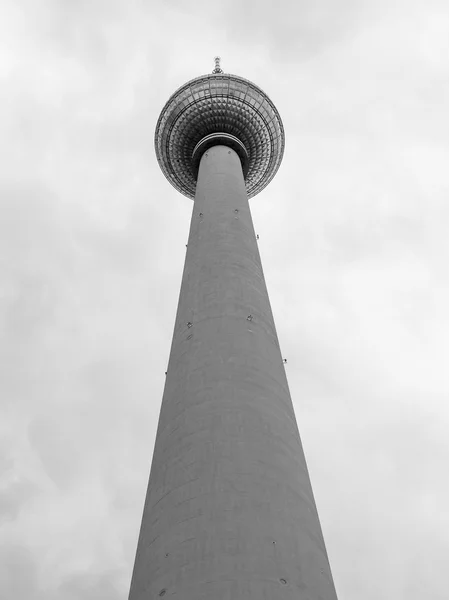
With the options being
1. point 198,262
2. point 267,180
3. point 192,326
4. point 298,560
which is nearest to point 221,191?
point 198,262

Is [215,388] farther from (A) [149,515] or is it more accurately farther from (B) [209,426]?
(A) [149,515]

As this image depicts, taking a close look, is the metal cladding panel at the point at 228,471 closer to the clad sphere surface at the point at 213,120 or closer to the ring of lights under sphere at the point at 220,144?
the ring of lights under sphere at the point at 220,144

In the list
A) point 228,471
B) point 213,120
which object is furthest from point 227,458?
point 213,120

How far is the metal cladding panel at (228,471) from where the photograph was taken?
40.8ft

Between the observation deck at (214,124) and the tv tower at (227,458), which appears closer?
the tv tower at (227,458)

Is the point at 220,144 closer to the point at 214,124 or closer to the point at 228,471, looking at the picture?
the point at 214,124

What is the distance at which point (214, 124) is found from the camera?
3716 cm

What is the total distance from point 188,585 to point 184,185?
108 ft

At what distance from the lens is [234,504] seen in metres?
13.6

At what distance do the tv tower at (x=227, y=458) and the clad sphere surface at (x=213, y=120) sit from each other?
41.1 ft

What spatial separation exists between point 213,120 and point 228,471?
1089 inches

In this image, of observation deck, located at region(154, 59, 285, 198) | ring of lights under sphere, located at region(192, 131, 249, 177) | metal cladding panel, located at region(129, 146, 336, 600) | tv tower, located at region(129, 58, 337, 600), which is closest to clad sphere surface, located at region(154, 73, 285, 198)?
observation deck, located at region(154, 59, 285, 198)

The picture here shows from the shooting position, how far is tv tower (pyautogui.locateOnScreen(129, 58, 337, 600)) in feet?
41.0

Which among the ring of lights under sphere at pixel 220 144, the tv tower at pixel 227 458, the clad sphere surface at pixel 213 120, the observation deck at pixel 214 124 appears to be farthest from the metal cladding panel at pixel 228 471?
the clad sphere surface at pixel 213 120
